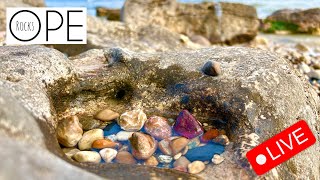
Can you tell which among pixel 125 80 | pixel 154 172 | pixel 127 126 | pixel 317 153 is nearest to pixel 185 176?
pixel 154 172

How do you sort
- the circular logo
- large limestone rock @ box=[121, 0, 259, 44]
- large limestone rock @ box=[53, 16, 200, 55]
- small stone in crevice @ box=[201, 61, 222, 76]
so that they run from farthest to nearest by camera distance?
large limestone rock @ box=[121, 0, 259, 44] < large limestone rock @ box=[53, 16, 200, 55] < the circular logo < small stone in crevice @ box=[201, 61, 222, 76]

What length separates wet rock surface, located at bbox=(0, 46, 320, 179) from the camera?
2.16 m

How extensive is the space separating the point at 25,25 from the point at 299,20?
14.8 metres

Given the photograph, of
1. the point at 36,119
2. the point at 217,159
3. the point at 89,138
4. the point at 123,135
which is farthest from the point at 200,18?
the point at 36,119

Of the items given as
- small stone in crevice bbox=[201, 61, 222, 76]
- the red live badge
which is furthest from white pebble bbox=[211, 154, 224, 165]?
small stone in crevice bbox=[201, 61, 222, 76]

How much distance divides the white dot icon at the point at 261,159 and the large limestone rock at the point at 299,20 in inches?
618

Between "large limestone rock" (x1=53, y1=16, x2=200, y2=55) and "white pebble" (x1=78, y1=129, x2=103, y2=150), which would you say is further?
"large limestone rock" (x1=53, y1=16, x2=200, y2=55)

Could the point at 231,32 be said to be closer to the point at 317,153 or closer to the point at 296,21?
the point at 296,21

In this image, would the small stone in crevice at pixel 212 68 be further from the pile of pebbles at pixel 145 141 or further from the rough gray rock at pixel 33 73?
the rough gray rock at pixel 33 73

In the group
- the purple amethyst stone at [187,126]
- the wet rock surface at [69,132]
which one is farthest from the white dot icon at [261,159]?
the wet rock surface at [69,132]

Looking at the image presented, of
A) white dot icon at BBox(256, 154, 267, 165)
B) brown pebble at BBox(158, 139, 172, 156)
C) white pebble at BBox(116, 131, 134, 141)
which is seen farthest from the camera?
white pebble at BBox(116, 131, 134, 141)

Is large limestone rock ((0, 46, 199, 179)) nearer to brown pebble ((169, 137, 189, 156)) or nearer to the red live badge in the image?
brown pebble ((169, 137, 189, 156))

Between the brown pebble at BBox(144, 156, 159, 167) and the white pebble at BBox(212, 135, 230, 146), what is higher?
the white pebble at BBox(212, 135, 230, 146)

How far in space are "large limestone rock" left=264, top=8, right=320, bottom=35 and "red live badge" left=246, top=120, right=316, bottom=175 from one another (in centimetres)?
1527
